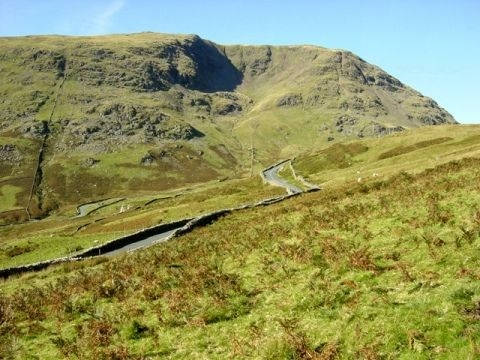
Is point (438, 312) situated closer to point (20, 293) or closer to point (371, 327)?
point (371, 327)

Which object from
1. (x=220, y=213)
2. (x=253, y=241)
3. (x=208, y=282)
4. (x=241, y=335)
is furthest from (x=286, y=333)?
(x=220, y=213)

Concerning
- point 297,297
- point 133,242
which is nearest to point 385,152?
point 133,242

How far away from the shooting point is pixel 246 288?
1925 cm

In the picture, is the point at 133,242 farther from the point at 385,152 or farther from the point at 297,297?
the point at 385,152

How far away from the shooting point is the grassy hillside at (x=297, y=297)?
43.4 feet

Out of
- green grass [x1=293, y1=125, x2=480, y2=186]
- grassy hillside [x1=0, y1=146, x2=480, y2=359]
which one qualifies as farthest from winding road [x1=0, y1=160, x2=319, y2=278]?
green grass [x1=293, y1=125, x2=480, y2=186]

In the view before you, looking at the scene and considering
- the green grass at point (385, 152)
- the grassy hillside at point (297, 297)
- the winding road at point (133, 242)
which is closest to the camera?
the grassy hillside at point (297, 297)

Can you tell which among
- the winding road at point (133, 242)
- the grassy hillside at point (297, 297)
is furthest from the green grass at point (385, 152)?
the grassy hillside at point (297, 297)

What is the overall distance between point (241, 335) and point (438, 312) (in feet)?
19.1

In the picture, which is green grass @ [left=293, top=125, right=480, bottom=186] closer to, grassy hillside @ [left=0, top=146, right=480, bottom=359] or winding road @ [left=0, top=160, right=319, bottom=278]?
winding road @ [left=0, top=160, right=319, bottom=278]

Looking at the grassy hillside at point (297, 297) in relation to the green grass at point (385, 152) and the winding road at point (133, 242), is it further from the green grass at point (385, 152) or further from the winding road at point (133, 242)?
the green grass at point (385, 152)

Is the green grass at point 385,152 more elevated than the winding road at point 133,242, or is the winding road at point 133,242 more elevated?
the green grass at point 385,152

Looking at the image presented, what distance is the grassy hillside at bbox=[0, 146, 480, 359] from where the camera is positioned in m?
13.2

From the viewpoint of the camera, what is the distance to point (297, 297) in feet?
55.1
